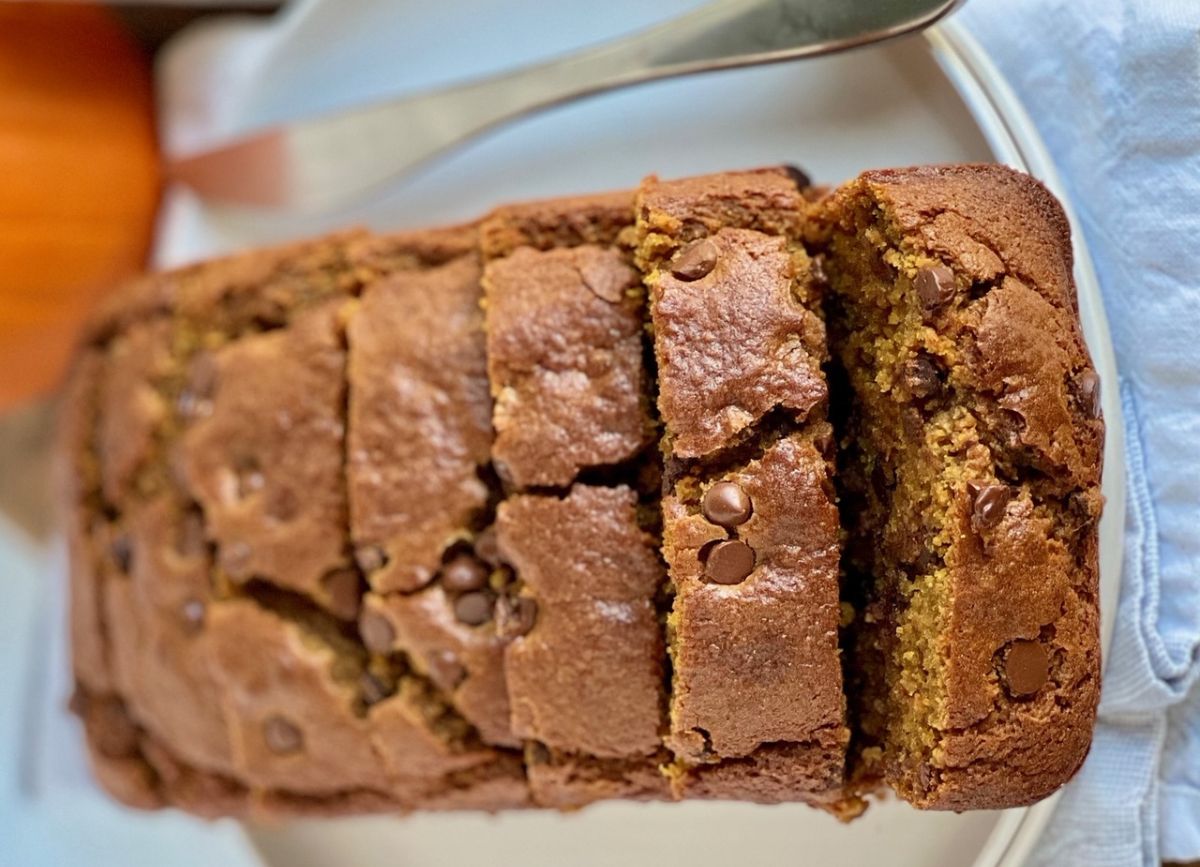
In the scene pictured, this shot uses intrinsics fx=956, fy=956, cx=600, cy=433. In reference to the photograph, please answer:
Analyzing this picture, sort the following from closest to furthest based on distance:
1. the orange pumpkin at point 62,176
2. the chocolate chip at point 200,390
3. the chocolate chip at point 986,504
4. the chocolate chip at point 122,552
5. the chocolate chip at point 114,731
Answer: the chocolate chip at point 986,504
the chocolate chip at point 200,390
the chocolate chip at point 122,552
the chocolate chip at point 114,731
the orange pumpkin at point 62,176

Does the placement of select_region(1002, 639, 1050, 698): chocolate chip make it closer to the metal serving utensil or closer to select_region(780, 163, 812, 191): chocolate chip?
select_region(780, 163, 812, 191): chocolate chip

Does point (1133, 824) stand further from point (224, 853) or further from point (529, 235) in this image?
point (224, 853)

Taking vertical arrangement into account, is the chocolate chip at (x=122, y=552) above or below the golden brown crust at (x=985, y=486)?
below

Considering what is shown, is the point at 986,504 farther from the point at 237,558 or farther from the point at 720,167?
the point at 237,558

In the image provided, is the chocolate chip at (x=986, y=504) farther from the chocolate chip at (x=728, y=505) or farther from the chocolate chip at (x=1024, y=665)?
the chocolate chip at (x=728, y=505)

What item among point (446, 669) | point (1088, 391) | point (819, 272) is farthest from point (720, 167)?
point (446, 669)

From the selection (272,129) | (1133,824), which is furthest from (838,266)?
(272,129)

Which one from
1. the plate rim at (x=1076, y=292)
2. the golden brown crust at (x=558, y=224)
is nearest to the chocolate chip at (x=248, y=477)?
the golden brown crust at (x=558, y=224)
